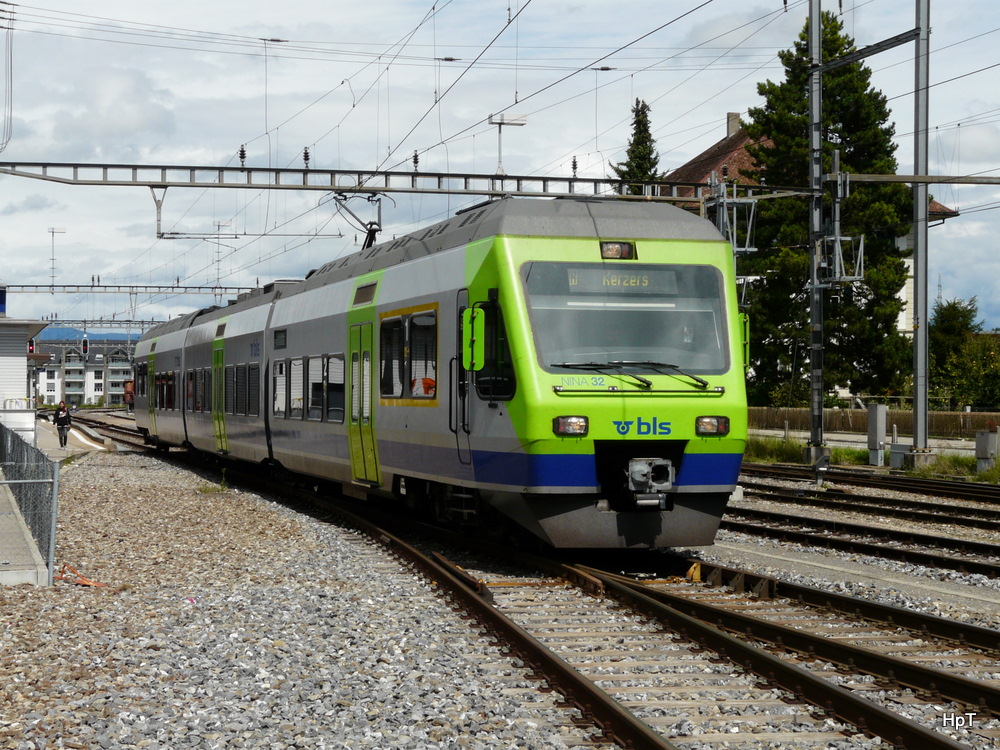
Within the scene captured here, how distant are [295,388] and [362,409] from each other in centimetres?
379

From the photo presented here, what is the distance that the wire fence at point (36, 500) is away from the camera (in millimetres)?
11148

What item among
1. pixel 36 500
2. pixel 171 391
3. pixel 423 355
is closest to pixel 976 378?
pixel 171 391

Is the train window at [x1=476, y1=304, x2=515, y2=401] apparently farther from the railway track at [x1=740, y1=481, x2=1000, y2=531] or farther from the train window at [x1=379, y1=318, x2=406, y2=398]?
the railway track at [x1=740, y1=481, x2=1000, y2=531]

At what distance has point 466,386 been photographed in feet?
38.8

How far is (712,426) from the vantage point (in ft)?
37.0

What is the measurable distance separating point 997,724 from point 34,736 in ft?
15.8

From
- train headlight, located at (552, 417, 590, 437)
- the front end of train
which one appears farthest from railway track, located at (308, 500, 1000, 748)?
train headlight, located at (552, 417, 590, 437)

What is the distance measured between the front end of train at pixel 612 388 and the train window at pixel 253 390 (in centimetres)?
1034

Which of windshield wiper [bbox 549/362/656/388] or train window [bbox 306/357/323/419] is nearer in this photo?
windshield wiper [bbox 549/362/656/388]

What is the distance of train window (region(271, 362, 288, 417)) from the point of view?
1939cm

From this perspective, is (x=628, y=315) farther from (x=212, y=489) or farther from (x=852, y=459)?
(x=852, y=459)

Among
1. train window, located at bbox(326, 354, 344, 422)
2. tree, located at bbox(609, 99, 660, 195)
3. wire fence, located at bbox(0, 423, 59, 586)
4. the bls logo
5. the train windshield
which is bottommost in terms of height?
wire fence, located at bbox(0, 423, 59, 586)

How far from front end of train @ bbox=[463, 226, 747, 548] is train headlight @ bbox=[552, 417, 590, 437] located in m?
0.01

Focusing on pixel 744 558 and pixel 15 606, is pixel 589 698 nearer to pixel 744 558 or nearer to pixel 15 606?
pixel 15 606
